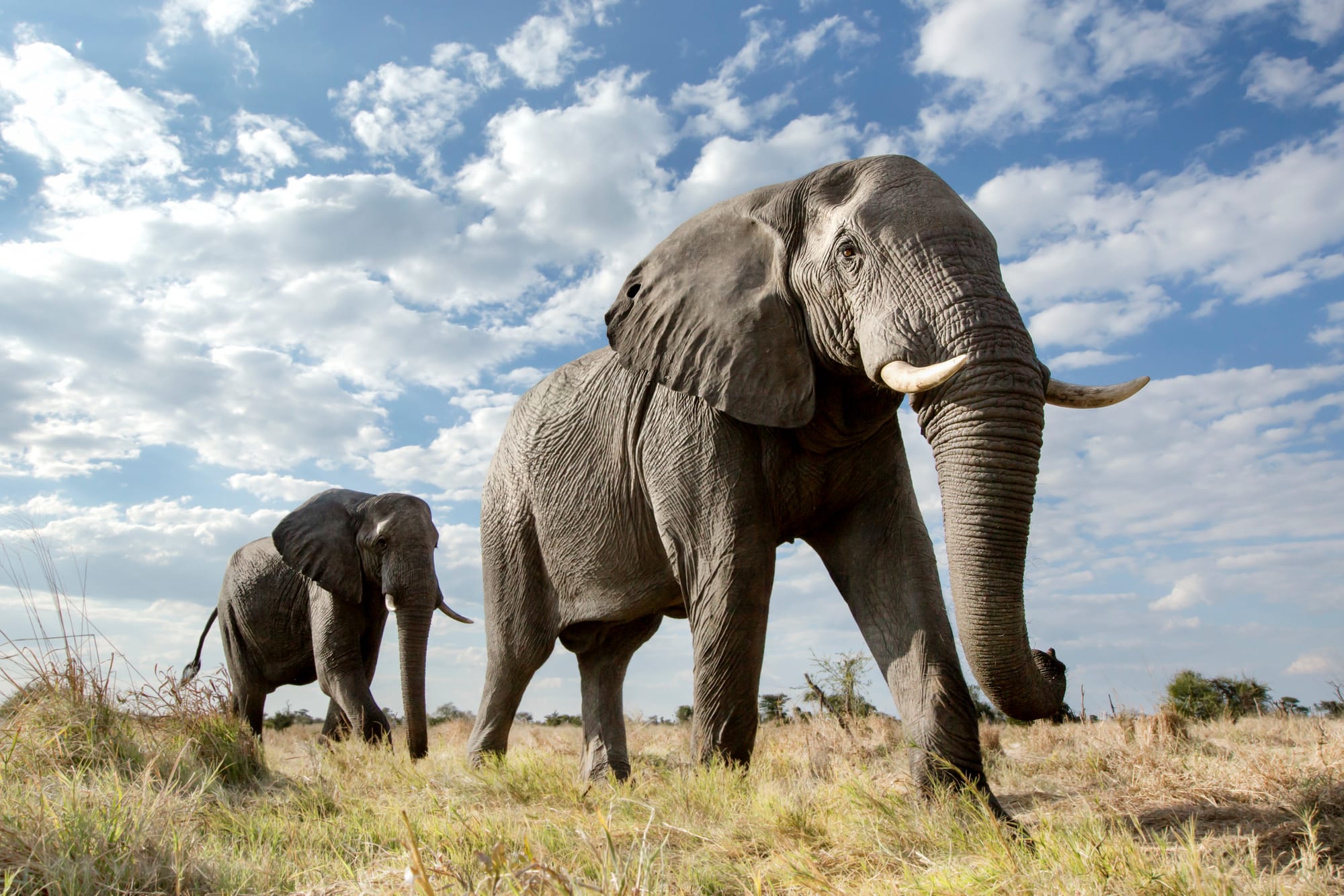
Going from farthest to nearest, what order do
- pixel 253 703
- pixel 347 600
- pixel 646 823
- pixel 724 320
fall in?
pixel 253 703 < pixel 347 600 < pixel 724 320 < pixel 646 823

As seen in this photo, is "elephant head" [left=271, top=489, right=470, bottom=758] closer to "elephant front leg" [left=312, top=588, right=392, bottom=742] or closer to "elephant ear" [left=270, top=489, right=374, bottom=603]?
→ "elephant ear" [left=270, top=489, right=374, bottom=603]

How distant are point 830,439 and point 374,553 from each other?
27.8ft

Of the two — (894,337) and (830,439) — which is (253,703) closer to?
(830,439)

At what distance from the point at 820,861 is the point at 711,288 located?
305cm

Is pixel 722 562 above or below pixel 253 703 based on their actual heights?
above

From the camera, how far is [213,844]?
13.3ft

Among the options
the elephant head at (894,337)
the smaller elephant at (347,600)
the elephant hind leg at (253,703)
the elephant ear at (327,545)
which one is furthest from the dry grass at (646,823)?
the elephant hind leg at (253,703)

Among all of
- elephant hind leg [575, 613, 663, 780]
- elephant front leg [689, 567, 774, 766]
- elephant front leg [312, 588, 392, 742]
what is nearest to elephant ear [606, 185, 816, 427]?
elephant front leg [689, 567, 774, 766]

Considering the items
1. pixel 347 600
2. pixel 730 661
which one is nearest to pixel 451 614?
pixel 347 600

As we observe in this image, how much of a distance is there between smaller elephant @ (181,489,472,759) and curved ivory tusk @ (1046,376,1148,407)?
8.03 meters

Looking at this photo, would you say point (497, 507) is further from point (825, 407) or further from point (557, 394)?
point (825, 407)

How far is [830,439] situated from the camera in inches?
215

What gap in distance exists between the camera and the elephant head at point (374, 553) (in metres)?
11.9

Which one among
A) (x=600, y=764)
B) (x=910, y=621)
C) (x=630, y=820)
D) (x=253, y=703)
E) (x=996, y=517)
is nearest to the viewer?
(x=996, y=517)
